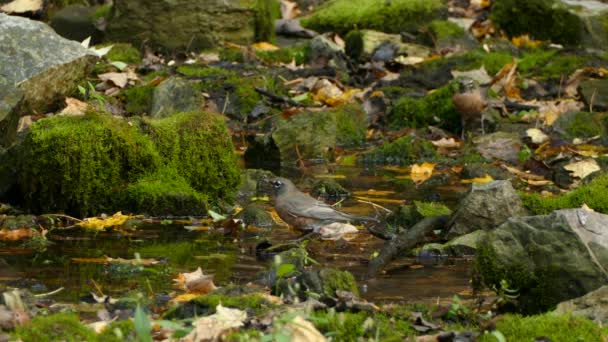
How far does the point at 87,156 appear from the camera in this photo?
802cm

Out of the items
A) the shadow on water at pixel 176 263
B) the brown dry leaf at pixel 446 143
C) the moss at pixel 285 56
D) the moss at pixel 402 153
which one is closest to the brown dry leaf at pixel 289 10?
the moss at pixel 285 56

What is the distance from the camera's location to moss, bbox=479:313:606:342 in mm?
4469

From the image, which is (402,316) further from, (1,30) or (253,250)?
(1,30)

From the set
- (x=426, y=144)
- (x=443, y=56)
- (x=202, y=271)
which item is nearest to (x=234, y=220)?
(x=202, y=271)

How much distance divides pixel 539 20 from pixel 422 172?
7722mm

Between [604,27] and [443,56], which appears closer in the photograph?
[443,56]

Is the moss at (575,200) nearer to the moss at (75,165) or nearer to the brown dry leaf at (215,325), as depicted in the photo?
the moss at (75,165)

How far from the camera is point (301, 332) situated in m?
4.01

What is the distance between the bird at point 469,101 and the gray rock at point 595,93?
142 cm

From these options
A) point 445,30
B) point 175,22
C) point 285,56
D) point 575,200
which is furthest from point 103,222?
point 445,30

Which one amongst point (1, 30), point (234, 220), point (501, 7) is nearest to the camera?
point (234, 220)

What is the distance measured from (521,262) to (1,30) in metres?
6.12

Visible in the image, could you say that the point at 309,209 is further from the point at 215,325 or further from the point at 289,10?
the point at 289,10

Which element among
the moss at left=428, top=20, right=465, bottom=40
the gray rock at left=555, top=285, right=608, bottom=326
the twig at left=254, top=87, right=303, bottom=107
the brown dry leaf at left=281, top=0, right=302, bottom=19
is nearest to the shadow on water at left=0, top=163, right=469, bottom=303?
the gray rock at left=555, top=285, right=608, bottom=326
